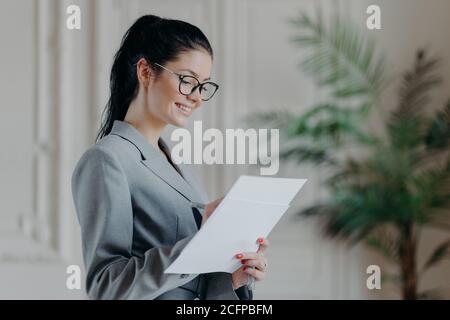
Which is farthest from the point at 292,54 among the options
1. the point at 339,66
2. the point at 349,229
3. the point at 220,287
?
the point at 220,287

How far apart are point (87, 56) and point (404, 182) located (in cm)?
132

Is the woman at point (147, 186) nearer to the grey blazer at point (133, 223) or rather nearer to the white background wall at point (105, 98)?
the grey blazer at point (133, 223)

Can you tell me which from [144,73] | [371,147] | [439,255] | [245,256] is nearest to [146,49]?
[144,73]

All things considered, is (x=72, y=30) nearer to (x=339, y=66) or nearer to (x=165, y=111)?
(x=339, y=66)

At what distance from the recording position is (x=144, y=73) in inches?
67.7

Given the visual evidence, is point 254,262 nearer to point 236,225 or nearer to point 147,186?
point 236,225

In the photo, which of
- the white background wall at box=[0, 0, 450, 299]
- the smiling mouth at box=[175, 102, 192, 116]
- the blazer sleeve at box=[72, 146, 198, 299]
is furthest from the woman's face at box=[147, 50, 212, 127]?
the white background wall at box=[0, 0, 450, 299]

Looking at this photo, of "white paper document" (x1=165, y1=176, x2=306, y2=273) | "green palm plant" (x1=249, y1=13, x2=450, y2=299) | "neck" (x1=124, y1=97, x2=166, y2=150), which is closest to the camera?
"white paper document" (x1=165, y1=176, x2=306, y2=273)

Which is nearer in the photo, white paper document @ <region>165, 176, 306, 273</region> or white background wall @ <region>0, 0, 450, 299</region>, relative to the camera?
white paper document @ <region>165, 176, 306, 273</region>

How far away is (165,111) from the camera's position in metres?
1.71

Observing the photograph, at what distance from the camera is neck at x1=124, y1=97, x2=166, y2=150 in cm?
167

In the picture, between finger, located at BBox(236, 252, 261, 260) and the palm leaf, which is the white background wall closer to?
the palm leaf

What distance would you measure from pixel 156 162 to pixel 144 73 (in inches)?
9.6

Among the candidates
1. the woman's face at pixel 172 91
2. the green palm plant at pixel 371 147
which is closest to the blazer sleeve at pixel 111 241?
the woman's face at pixel 172 91
